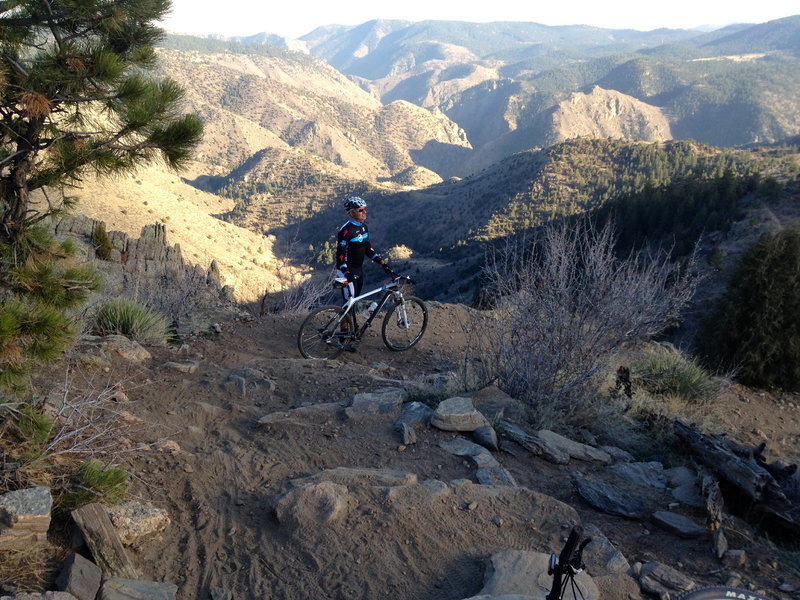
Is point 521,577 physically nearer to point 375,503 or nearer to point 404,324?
point 375,503

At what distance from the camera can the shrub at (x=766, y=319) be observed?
329 inches

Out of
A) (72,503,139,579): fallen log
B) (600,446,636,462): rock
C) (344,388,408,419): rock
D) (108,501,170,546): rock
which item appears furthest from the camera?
(600,446,636,462): rock

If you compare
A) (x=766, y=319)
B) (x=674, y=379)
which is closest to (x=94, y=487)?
(x=674, y=379)

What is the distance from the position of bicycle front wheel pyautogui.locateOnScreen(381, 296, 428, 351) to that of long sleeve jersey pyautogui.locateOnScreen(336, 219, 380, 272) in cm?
88

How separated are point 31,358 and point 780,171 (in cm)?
5730

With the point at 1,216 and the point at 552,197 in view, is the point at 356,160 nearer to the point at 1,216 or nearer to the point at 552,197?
the point at 552,197

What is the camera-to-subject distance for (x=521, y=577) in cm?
280

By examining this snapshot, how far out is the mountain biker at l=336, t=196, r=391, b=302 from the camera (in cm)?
685

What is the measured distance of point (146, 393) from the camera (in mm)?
5035

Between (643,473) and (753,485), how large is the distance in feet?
2.77

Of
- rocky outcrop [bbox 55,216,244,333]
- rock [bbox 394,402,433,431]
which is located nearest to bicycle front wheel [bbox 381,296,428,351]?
rock [bbox 394,402,433,431]

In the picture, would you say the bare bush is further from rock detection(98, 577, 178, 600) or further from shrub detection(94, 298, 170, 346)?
shrub detection(94, 298, 170, 346)

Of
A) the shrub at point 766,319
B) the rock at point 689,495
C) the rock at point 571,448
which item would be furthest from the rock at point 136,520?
the shrub at point 766,319

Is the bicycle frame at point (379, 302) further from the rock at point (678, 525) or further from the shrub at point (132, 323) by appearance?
the rock at point (678, 525)
